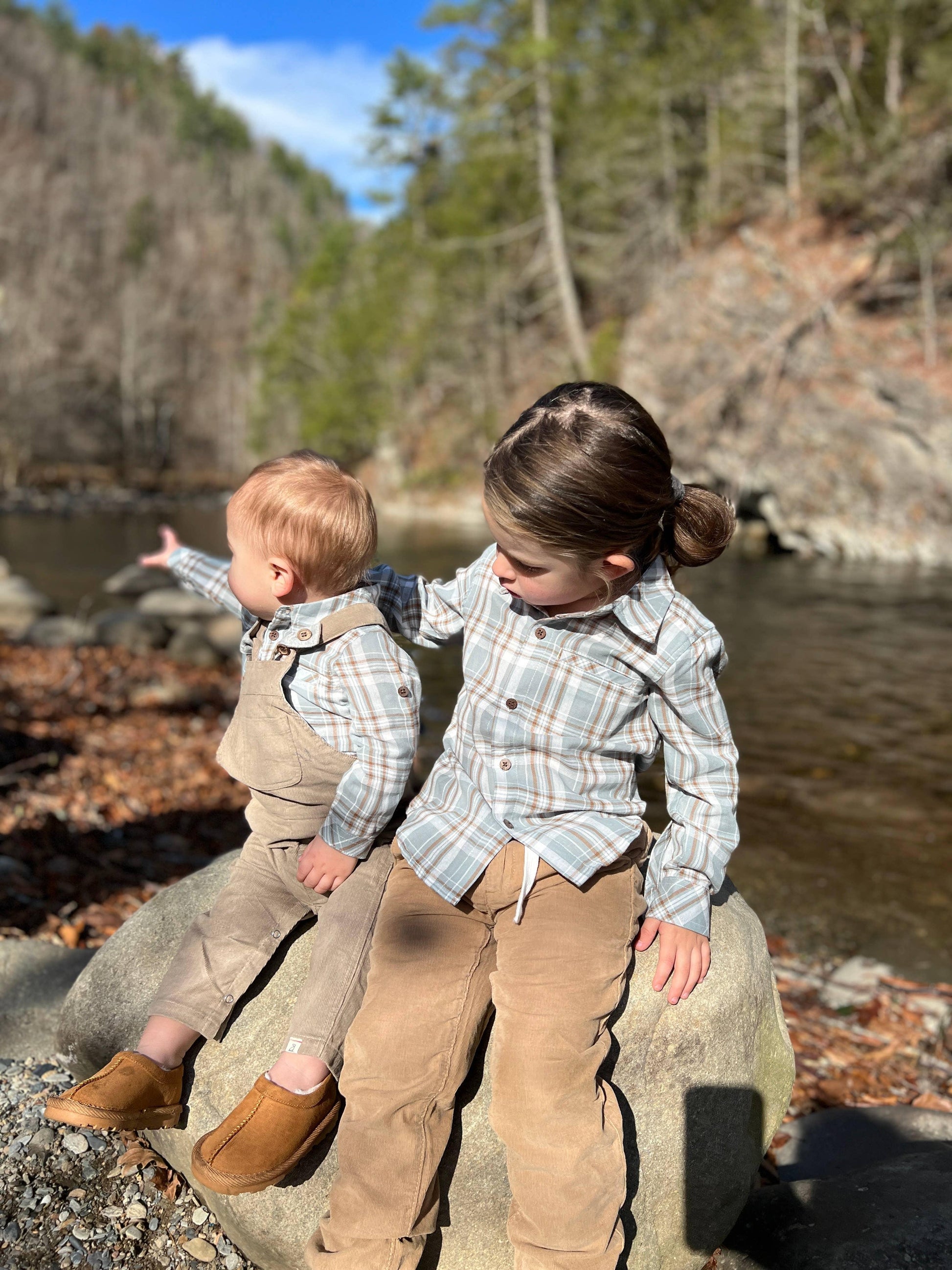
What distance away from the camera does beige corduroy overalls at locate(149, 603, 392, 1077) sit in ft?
7.45

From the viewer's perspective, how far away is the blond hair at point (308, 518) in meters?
2.39

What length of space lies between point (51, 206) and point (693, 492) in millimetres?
79360

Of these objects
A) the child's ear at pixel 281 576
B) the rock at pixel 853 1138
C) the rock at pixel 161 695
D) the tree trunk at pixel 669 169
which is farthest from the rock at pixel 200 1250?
the tree trunk at pixel 669 169

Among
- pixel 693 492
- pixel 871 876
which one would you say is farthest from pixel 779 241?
pixel 693 492

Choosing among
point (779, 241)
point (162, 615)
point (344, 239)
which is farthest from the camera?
point (344, 239)

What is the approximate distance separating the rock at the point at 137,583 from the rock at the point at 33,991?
10.8m

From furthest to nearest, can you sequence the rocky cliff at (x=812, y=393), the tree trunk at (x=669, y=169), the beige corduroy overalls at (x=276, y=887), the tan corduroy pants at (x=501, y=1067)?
the tree trunk at (x=669, y=169), the rocky cliff at (x=812, y=393), the beige corduroy overalls at (x=276, y=887), the tan corduroy pants at (x=501, y=1067)

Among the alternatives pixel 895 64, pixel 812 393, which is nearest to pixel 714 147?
pixel 895 64

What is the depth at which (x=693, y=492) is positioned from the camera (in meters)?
2.28

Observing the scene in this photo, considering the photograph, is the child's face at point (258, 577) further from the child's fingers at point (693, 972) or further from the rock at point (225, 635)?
the rock at point (225, 635)

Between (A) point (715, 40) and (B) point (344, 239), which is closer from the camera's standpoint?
(A) point (715, 40)

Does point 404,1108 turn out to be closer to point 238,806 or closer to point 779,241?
point 238,806

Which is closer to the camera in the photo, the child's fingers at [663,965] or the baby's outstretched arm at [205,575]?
the child's fingers at [663,965]

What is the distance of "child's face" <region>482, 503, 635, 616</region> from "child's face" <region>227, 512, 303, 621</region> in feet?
1.94
